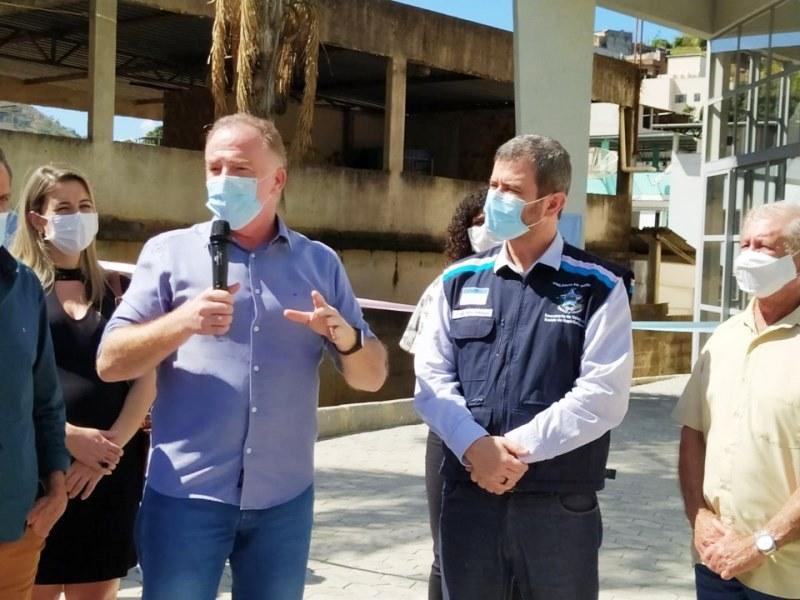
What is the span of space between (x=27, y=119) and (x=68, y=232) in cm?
2170

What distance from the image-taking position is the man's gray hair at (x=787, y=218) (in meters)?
3.03

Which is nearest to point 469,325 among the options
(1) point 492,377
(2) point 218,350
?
(1) point 492,377

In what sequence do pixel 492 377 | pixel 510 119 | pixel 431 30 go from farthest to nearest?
pixel 510 119 < pixel 431 30 < pixel 492 377

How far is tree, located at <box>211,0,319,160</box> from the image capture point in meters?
9.53

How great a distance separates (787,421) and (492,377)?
0.87 m

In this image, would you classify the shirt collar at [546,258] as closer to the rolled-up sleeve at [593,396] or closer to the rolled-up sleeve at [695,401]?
the rolled-up sleeve at [593,396]

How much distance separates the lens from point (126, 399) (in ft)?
11.6

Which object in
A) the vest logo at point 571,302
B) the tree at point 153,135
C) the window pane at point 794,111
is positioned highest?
the tree at point 153,135

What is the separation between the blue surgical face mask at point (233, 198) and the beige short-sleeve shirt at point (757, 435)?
5.13 feet

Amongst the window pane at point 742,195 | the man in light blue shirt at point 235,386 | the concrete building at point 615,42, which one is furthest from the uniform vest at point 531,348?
the concrete building at point 615,42

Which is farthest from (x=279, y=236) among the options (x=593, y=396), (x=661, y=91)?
(x=661, y=91)

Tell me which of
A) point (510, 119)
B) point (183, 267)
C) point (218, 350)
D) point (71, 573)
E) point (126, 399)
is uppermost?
point (510, 119)

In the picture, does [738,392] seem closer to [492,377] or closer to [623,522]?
[492,377]

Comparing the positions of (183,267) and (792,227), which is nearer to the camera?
(183,267)
